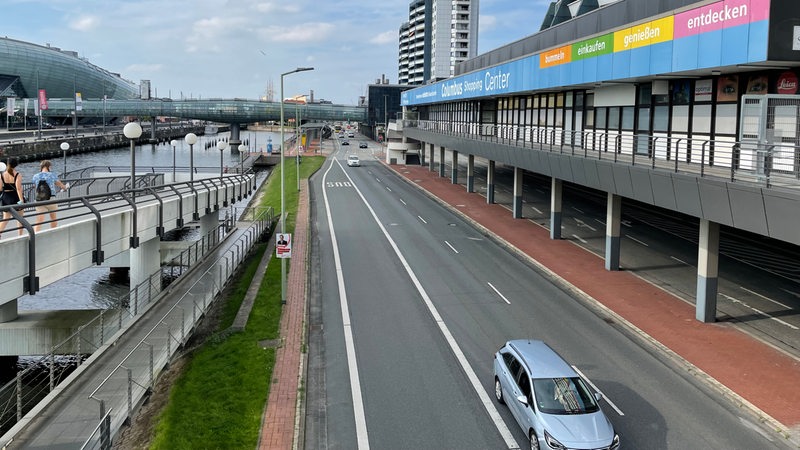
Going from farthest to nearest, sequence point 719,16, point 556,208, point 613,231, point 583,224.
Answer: point 583,224, point 556,208, point 613,231, point 719,16

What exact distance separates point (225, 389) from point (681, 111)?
20.5 metres

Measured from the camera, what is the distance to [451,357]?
18.7 meters

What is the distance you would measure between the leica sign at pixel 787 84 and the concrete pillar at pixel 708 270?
4.84 metres

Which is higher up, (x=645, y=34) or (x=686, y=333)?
(x=645, y=34)

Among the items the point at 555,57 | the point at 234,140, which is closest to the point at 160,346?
the point at 555,57

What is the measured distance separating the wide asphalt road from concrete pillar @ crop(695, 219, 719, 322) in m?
3.06

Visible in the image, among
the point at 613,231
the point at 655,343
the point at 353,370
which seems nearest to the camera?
the point at 353,370

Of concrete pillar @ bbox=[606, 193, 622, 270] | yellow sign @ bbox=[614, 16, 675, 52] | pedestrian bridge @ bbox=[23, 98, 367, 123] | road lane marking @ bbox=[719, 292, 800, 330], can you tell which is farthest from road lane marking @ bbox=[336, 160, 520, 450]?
pedestrian bridge @ bbox=[23, 98, 367, 123]

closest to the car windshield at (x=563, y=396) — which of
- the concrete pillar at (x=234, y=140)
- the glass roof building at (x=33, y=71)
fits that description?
the concrete pillar at (x=234, y=140)

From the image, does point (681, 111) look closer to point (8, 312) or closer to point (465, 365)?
point (465, 365)

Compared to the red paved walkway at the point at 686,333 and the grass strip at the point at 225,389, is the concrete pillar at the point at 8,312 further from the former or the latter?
the red paved walkway at the point at 686,333

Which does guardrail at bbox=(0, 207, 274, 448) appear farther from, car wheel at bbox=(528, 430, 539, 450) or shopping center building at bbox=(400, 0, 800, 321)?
shopping center building at bbox=(400, 0, 800, 321)

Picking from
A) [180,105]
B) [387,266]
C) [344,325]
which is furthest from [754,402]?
[180,105]

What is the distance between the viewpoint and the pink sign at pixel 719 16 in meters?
18.8
